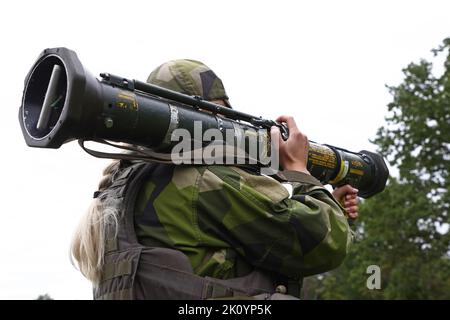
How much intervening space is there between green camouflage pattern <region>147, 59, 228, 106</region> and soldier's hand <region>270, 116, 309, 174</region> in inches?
17.7

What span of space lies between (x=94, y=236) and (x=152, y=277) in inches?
16.2

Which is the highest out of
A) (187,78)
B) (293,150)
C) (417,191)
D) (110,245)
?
(417,191)

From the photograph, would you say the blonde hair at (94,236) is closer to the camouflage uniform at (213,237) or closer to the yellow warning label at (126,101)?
the camouflage uniform at (213,237)

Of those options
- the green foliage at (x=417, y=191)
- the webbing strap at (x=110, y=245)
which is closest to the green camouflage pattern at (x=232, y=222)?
the webbing strap at (x=110, y=245)

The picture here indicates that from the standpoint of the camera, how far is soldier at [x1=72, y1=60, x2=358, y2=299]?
353 cm

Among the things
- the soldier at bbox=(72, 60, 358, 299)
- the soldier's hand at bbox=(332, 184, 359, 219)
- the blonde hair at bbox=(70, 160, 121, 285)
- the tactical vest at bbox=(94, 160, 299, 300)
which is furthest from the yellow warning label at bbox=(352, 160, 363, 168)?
the blonde hair at bbox=(70, 160, 121, 285)

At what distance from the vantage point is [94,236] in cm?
371

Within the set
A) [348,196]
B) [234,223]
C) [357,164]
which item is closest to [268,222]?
[234,223]

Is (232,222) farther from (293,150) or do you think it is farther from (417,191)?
(417,191)

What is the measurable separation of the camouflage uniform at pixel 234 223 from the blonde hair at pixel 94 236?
0.14m

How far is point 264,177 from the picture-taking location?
3.73m

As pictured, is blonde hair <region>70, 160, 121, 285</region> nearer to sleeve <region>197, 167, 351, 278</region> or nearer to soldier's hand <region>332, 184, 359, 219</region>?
sleeve <region>197, 167, 351, 278</region>

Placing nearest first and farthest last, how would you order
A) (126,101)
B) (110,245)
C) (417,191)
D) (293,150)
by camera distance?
(126,101) < (110,245) < (293,150) < (417,191)

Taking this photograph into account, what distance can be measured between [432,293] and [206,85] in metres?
29.2
